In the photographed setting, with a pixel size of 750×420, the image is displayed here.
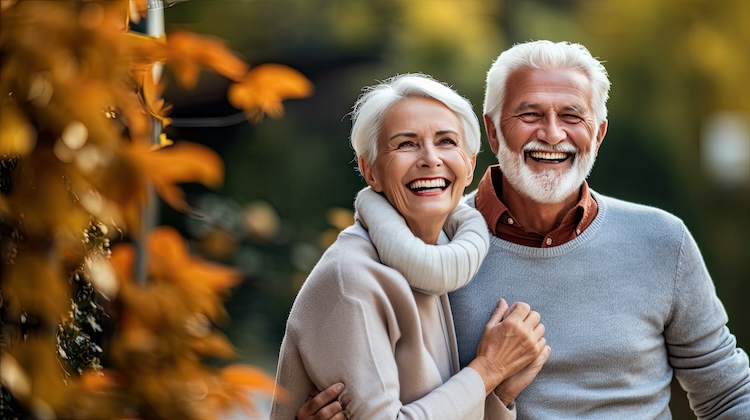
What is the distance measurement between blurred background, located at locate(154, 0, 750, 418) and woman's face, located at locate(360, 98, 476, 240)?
6.97ft

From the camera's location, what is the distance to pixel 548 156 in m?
2.35

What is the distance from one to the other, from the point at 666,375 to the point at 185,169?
63.8 inches

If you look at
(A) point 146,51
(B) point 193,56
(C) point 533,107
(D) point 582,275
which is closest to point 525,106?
(C) point 533,107

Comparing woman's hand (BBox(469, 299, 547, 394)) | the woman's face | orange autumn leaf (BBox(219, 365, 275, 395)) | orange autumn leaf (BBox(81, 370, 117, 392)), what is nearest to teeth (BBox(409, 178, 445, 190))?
the woman's face

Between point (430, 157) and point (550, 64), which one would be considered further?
point (550, 64)

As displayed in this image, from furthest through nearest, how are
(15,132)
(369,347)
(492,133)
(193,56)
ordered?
(492,133), (369,347), (193,56), (15,132)

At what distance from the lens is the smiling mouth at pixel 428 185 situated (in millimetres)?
2021

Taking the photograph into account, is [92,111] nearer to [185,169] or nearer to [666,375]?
[185,169]

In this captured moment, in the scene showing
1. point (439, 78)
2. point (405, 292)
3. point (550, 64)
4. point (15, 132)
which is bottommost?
point (439, 78)

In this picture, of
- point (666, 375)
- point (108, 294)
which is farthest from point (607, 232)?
point (108, 294)

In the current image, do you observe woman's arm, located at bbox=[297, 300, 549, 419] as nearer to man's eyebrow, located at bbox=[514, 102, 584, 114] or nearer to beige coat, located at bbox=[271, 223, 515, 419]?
beige coat, located at bbox=[271, 223, 515, 419]

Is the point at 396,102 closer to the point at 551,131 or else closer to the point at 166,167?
the point at 551,131

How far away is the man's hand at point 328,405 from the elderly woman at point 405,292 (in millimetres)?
17

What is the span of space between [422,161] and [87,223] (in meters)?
0.99
